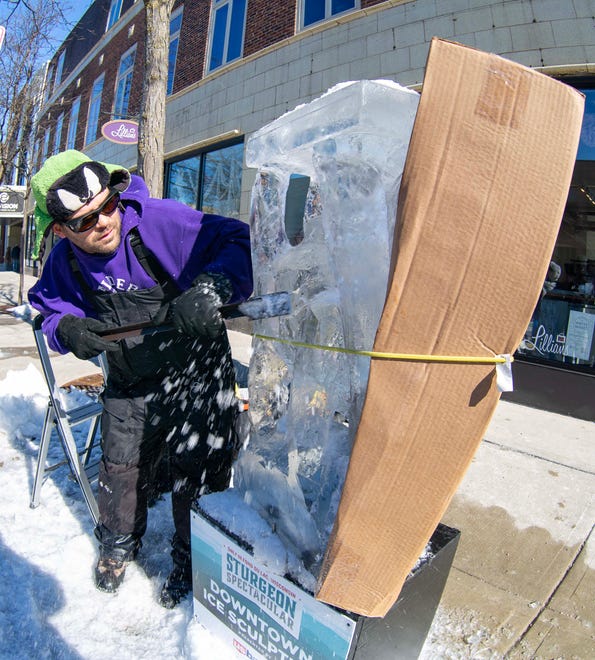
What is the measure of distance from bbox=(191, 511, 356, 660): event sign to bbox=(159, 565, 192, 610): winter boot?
21cm

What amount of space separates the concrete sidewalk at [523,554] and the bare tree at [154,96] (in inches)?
158

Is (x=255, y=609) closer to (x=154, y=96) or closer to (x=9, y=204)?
(x=154, y=96)

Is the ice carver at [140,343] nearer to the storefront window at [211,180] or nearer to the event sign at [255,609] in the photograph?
the event sign at [255,609]

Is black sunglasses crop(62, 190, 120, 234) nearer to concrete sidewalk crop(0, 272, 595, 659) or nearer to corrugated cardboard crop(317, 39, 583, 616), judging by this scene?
corrugated cardboard crop(317, 39, 583, 616)

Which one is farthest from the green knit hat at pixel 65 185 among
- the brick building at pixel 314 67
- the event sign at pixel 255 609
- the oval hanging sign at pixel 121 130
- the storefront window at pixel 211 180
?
the storefront window at pixel 211 180

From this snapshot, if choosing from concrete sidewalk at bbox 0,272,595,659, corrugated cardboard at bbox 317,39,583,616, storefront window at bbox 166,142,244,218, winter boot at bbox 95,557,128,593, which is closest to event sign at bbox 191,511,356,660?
corrugated cardboard at bbox 317,39,583,616

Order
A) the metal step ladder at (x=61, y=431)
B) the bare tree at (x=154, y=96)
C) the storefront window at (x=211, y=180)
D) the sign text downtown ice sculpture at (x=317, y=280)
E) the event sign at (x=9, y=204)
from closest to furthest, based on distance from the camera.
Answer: the sign text downtown ice sculpture at (x=317, y=280), the metal step ladder at (x=61, y=431), the bare tree at (x=154, y=96), the storefront window at (x=211, y=180), the event sign at (x=9, y=204)

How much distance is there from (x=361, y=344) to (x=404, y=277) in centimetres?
30

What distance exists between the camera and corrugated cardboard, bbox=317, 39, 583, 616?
1.03 m

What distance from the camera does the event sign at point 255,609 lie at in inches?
53.2

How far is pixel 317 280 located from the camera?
1.49 meters

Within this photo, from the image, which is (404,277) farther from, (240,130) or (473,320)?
(240,130)

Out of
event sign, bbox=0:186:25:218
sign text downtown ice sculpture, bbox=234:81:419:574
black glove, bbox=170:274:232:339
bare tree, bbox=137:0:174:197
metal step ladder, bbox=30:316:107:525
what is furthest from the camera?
event sign, bbox=0:186:25:218

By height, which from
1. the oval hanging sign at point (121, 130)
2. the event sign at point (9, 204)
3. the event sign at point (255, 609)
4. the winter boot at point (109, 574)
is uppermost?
the oval hanging sign at point (121, 130)
